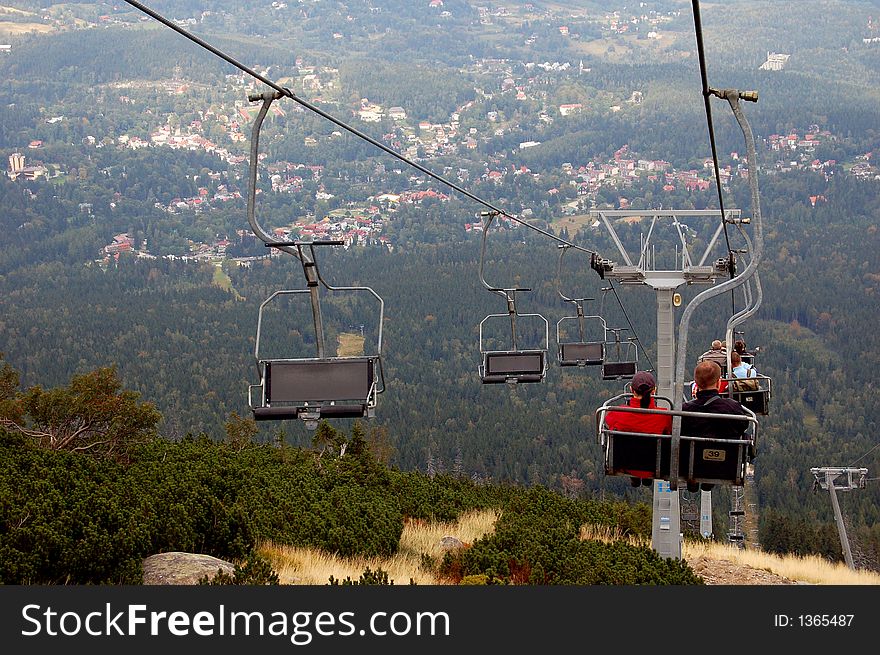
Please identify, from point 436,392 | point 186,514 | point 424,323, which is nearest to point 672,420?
point 186,514

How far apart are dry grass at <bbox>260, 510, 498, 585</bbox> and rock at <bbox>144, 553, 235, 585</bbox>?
2.43 feet

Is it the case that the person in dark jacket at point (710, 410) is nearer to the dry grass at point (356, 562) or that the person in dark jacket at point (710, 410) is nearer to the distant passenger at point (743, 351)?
the dry grass at point (356, 562)

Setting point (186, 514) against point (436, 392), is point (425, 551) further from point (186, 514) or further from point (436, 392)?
point (436, 392)

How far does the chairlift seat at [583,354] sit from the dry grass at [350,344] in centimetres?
11873

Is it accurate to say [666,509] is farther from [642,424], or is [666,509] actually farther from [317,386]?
[642,424]

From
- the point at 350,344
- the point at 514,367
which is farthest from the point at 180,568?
the point at 350,344

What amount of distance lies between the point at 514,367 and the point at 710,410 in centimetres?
1088

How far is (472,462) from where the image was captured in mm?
94500

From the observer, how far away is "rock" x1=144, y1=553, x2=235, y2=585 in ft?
36.2

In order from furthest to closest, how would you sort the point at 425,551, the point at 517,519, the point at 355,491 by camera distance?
the point at 355,491 < the point at 517,519 < the point at 425,551

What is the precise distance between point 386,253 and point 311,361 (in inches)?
7410

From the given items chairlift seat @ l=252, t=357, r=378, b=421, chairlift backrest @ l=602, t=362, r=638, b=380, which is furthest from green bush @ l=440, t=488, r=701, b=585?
chairlift backrest @ l=602, t=362, r=638, b=380

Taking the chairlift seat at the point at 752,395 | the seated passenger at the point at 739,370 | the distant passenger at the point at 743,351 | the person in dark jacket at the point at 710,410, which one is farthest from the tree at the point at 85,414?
the person in dark jacket at the point at 710,410

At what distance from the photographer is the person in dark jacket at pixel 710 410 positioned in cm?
816
